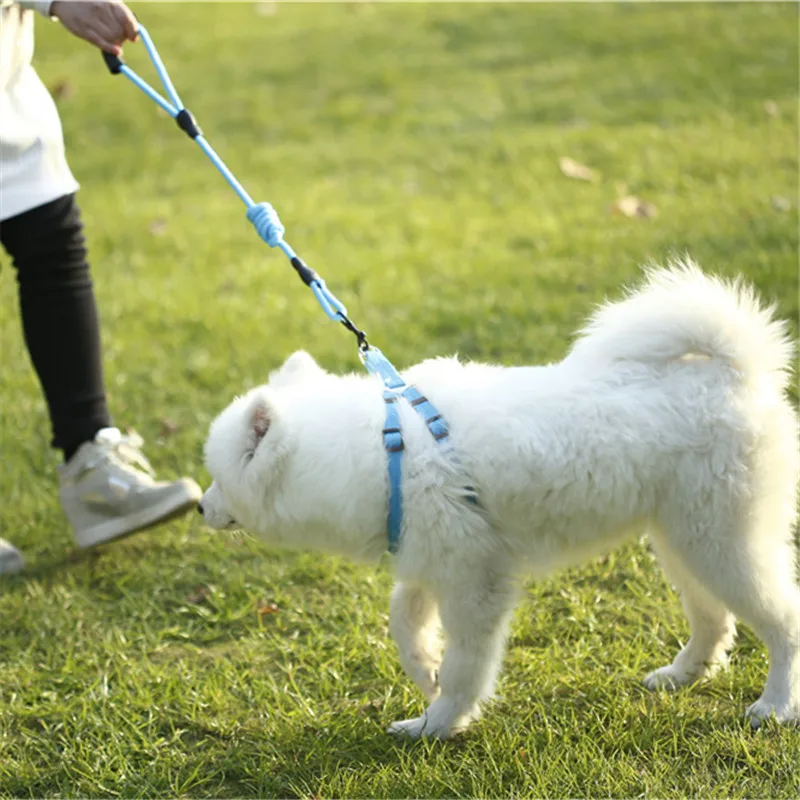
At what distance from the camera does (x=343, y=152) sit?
27.5 ft

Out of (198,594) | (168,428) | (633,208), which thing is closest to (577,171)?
(633,208)

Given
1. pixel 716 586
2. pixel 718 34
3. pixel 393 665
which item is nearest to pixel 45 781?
pixel 393 665

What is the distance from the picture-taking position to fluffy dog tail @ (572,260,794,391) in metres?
2.66

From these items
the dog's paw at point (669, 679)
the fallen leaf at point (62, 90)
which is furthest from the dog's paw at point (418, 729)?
the fallen leaf at point (62, 90)

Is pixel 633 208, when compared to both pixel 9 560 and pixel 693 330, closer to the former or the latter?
pixel 693 330

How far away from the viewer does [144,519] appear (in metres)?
3.77

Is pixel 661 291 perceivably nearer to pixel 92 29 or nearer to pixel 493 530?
pixel 493 530

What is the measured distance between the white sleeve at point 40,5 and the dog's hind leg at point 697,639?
7.91 feet

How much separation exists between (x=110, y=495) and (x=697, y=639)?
2033 mm

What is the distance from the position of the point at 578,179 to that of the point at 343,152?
6.63ft

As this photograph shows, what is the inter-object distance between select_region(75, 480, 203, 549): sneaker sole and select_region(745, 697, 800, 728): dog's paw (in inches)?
77.6

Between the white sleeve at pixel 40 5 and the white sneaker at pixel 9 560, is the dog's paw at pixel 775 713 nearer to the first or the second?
the white sneaker at pixel 9 560

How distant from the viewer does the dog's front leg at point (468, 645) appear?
8.82 ft

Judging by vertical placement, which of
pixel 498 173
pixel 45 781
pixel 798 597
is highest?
pixel 798 597
